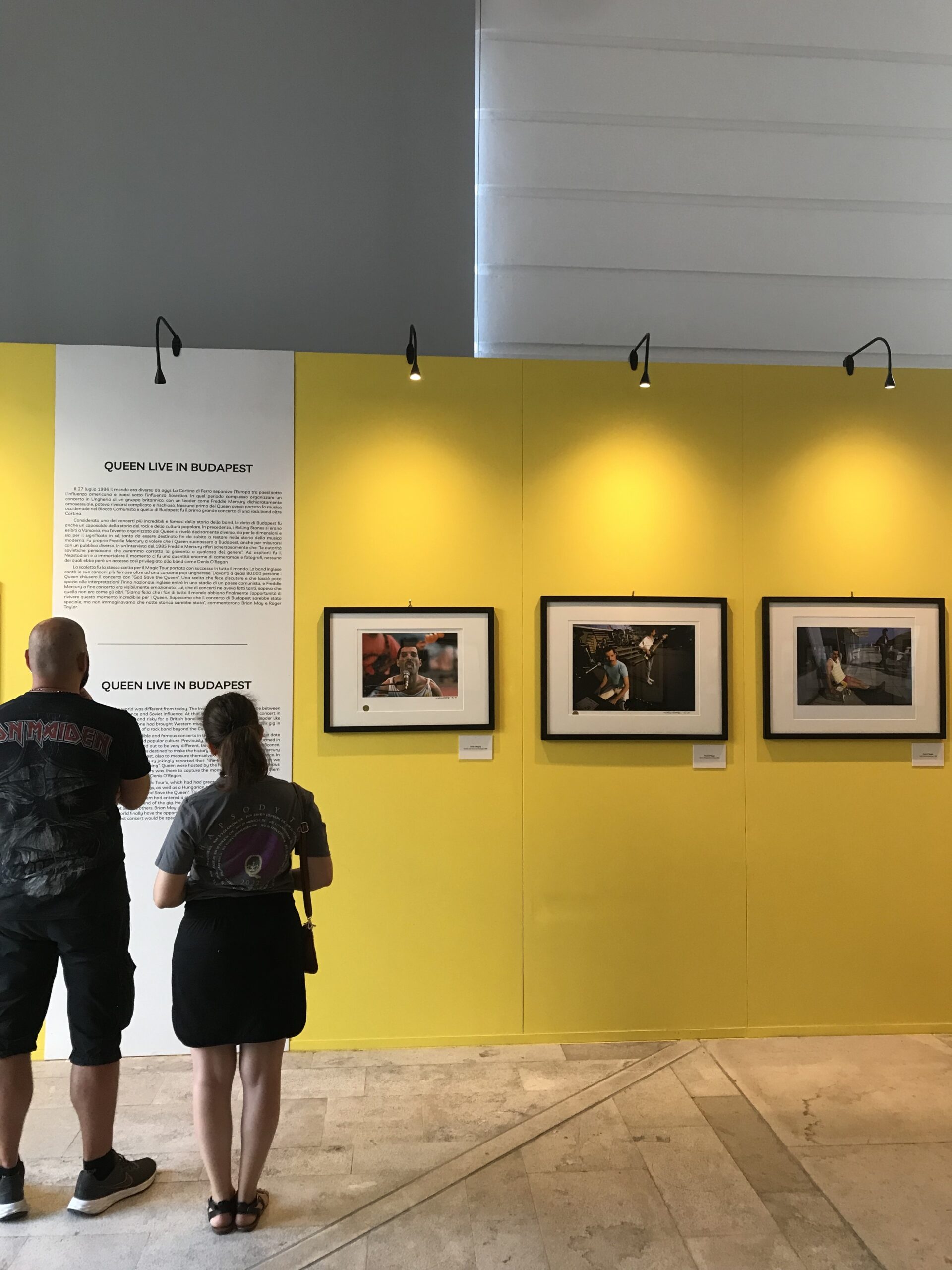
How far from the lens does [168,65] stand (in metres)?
4.80

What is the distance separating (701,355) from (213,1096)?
181 inches

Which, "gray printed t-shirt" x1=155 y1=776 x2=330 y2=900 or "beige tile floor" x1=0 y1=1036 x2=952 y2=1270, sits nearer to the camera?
"gray printed t-shirt" x1=155 y1=776 x2=330 y2=900

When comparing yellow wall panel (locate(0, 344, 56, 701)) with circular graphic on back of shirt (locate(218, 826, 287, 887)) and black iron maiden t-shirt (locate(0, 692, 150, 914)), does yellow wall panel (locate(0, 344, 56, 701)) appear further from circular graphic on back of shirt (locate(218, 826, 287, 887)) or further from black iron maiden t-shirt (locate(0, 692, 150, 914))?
circular graphic on back of shirt (locate(218, 826, 287, 887))

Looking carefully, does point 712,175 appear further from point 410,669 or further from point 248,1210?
point 248,1210

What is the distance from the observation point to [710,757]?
13.8 feet

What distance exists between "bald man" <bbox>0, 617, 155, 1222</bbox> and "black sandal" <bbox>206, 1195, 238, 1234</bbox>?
1.32 ft

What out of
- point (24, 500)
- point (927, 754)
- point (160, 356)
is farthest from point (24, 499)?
point (927, 754)

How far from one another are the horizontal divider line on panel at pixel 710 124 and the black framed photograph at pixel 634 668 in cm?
290

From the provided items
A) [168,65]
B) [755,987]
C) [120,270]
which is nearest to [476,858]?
[755,987]

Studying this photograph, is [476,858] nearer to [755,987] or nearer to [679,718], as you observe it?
[679,718]

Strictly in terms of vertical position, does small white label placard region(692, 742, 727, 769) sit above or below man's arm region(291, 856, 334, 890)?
above

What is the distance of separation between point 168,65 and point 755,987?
5917mm

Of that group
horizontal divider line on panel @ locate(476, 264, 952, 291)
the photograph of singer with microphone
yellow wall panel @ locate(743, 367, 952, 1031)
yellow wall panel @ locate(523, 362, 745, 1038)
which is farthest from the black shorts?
horizontal divider line on panel @ locate(476, 264, 952, 291)

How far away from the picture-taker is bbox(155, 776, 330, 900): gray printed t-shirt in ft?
8.04
